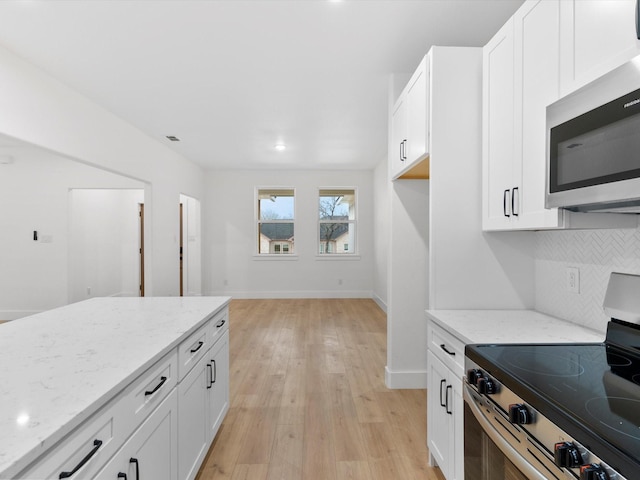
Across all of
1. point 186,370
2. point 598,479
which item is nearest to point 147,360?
point 186,370

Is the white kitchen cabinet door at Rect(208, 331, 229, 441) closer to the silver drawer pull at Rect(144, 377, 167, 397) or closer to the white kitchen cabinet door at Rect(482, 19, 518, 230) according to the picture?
the silver drawer pull at Rect(144, 377, 167, 397)

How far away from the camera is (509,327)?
1.66m

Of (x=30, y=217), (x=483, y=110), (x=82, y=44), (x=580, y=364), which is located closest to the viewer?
(x=580, y=364)

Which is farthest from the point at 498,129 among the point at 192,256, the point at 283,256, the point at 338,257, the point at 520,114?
the point at 192,256

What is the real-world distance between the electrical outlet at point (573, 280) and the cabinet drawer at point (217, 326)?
6.45 feet

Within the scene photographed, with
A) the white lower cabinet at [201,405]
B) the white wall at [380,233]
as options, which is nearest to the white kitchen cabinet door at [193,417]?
the white lower cabinet at [201,405]

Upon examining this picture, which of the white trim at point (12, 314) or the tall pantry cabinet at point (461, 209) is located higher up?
the tall pantry cabinet at point (461, 209)

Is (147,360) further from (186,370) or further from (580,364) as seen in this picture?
(580,364)

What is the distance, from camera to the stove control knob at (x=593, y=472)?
0.70m

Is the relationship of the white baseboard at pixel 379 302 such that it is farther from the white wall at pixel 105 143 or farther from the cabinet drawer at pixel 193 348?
the cabinet drawer at pixel 193 348

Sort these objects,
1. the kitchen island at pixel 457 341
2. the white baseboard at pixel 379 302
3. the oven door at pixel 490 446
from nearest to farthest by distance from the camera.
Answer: the oven door at pixel 490 446 < the kitchen island at pixel 457 341 < the white baseboard at pixel 379 302

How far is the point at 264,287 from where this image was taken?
7246 mm

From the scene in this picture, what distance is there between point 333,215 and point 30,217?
519 cm

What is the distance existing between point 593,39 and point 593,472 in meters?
1.34
